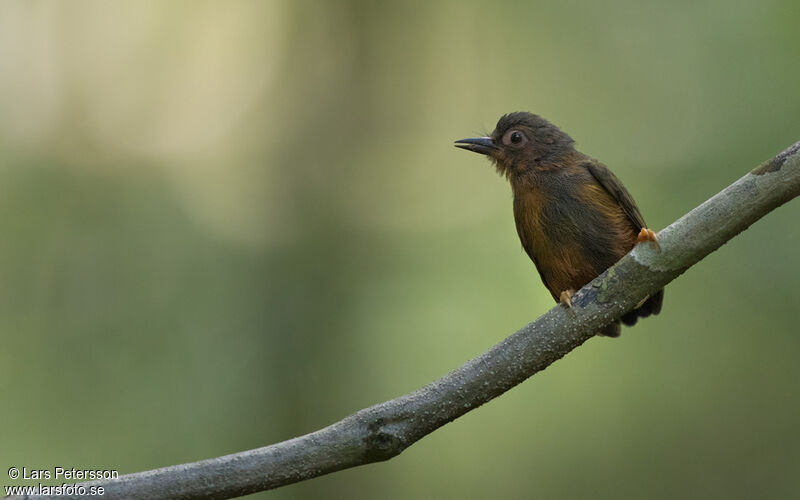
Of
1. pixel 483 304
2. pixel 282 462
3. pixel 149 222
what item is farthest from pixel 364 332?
pixel 282 462

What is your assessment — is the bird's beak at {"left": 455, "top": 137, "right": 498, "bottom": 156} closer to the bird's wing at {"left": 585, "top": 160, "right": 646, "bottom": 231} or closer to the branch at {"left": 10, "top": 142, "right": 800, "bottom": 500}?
the bird's wing at {"left": 585, "top": 160, "right": 646, "bottom": 231}

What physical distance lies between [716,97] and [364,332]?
353 cm

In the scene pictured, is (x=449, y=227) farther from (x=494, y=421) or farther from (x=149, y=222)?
(x=149, y=222)

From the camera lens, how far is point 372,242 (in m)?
7.55

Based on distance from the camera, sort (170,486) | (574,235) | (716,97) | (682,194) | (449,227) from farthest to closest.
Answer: (449,227)
(716,97)
(682,194)
(574,235)
(170,486)

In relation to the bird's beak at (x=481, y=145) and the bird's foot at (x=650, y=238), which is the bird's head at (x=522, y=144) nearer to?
the bird's beak at (x=481, y=145)

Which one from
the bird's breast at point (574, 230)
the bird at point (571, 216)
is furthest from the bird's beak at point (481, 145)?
the bird's breast at point (574, 230)

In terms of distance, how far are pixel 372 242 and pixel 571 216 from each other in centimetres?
372

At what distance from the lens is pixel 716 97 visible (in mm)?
6949

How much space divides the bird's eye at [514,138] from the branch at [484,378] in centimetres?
Answer: 178

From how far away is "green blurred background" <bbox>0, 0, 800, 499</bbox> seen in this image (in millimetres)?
6621

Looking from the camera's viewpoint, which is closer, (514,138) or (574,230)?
(574,230)

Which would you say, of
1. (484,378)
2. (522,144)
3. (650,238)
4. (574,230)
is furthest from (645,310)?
(484,378)

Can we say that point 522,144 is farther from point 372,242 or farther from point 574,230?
point 372,242
